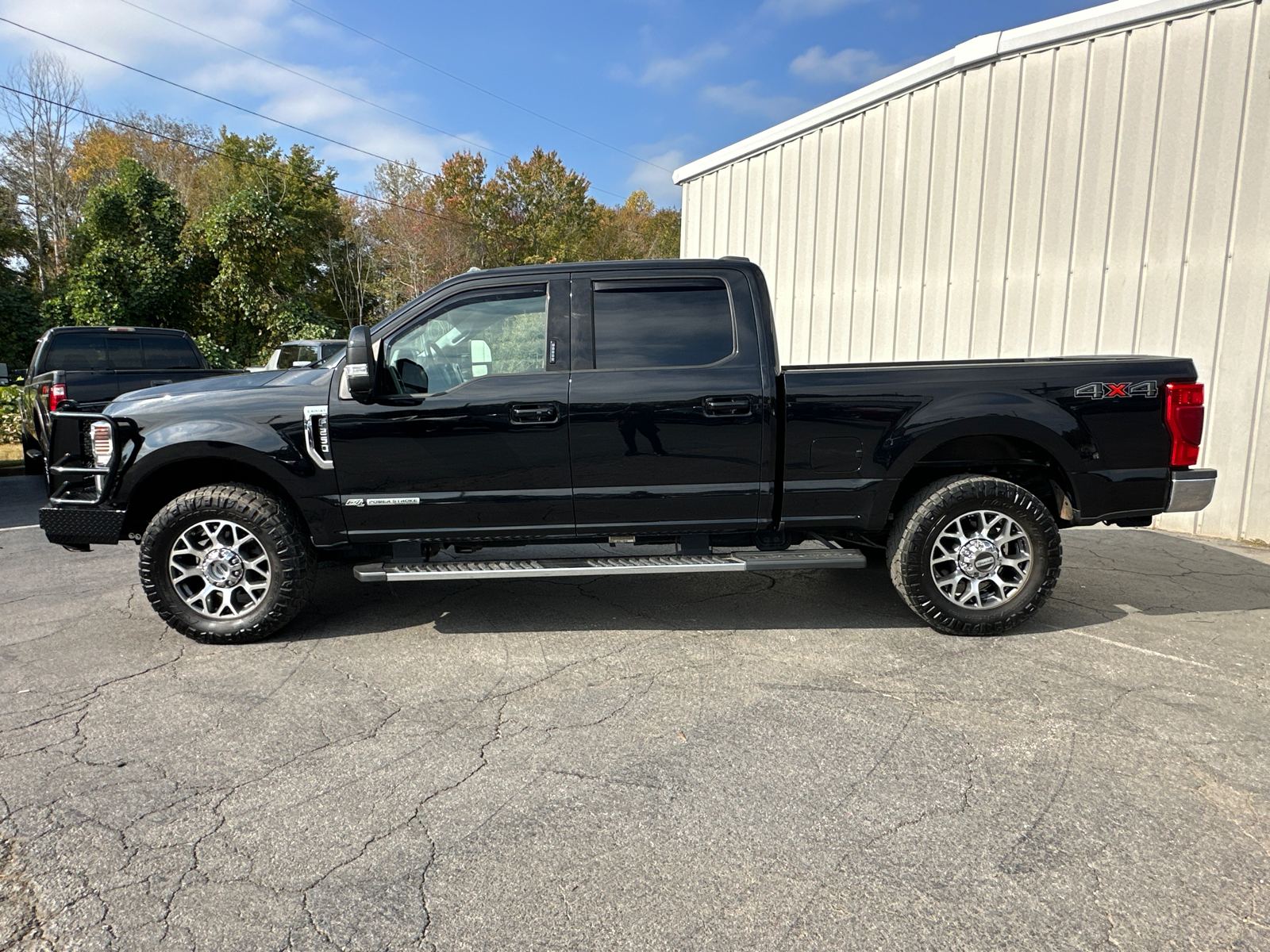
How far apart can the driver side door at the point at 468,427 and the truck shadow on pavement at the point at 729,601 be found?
0.70 meters

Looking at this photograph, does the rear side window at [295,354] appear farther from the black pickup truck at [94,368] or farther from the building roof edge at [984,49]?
the building roof edge at [984,49]

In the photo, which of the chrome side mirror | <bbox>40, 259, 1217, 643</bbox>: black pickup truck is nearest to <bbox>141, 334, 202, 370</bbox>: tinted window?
<bbox>40, 259, 1217, 643</bbox>: black pickup truck

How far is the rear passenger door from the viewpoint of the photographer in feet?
14.5

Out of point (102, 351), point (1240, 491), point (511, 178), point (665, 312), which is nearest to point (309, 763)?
point (665, 312)

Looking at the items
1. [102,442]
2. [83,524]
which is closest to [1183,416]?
[102,442]

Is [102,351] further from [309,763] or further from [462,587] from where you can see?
[309,763]

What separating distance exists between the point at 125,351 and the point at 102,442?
655 centimetres

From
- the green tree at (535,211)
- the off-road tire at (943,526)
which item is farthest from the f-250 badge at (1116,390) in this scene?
the green tree at (535,211)

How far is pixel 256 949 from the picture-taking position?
7.23 ft

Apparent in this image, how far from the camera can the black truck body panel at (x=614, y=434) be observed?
4.40 metres

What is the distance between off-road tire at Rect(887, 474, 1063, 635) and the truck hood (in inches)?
129

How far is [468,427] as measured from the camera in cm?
438

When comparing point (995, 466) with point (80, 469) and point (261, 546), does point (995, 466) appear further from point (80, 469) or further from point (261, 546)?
point (80, 469)

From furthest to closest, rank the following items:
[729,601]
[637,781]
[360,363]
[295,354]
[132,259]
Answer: [132,259] < [295,354] < [729,601] < [360,363] < [637,781]
